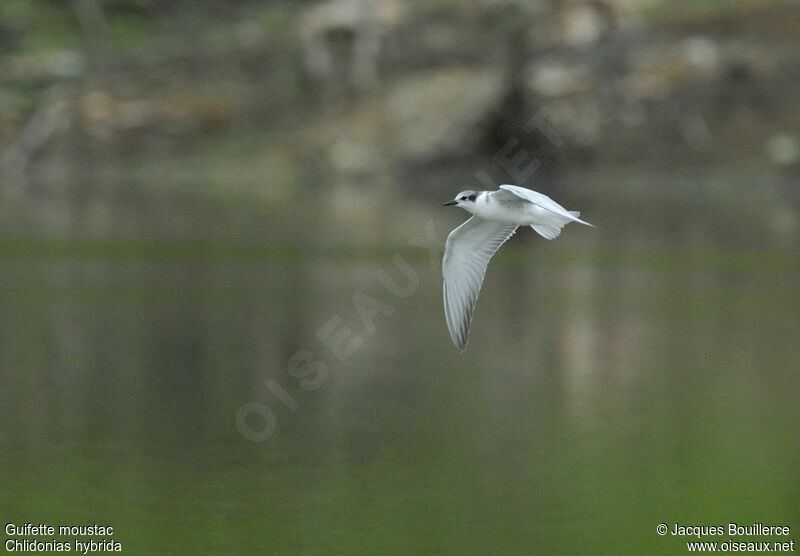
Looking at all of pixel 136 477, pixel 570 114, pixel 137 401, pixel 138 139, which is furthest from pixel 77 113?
pixel 136 477

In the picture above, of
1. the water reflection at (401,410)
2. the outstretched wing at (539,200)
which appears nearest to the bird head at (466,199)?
the outstretched wing at (539,200)

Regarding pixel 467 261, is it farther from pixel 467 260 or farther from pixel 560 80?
pixel 560 80

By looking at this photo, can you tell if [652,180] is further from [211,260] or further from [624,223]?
[211,260]

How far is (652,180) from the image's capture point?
43.1 metres

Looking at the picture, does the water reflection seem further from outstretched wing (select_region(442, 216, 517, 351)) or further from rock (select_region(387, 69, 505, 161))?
rock (select_region(387, 69, 505, 161))

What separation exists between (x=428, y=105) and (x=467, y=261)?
31.8 m

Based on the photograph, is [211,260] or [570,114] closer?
[211,260]

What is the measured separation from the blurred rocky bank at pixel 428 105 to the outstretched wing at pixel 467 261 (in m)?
26.9

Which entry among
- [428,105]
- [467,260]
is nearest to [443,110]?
[428,105]

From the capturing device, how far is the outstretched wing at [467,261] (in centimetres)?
1235

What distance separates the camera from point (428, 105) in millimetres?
43969

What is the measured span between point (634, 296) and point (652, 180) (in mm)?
20696

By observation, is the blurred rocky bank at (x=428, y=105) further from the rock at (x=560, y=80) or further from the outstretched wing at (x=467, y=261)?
the outstretched wing at (x=467, y=261)

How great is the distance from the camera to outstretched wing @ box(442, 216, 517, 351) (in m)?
12.4
